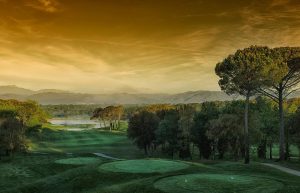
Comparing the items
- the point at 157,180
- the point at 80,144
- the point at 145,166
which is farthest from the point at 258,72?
the point at 80,144

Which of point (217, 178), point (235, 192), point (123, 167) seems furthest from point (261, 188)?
point (123, 167)

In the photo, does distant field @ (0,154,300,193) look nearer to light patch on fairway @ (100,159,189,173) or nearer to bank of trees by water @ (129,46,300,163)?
light patch on fairway @ (100,159,189,173)

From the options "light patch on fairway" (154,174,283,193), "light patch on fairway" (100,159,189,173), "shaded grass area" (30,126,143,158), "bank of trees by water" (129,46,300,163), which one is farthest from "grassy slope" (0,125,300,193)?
"shaded grass area" (30,126,143,158)

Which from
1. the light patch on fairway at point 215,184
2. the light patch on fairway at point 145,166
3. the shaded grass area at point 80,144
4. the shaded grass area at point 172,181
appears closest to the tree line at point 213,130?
the shaded grass area at point 80,144

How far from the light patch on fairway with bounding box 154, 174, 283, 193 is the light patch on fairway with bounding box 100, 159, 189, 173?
7498 millimetres

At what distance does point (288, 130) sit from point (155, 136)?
1314 inches

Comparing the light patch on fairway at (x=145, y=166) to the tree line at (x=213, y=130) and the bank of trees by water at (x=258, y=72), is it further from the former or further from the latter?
the tree line at (x=213, y=130)

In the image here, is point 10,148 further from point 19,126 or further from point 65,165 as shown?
point 65,165

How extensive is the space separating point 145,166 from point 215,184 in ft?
47.9

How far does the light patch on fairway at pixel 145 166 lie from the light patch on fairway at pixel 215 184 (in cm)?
750

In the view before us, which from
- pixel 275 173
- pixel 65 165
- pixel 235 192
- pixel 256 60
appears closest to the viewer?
pixel 235 192

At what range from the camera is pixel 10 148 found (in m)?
82.4

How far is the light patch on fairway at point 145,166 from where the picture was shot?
1699 inches

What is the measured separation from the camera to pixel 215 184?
104ft
